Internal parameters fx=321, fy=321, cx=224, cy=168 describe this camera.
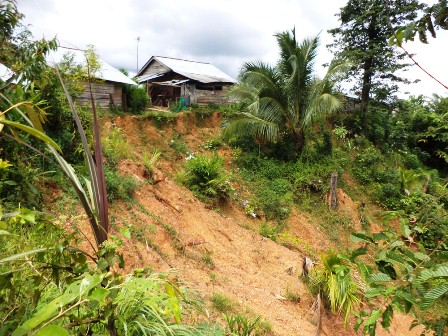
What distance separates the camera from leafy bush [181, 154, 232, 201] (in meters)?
7.73

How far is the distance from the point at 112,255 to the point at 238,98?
10.2 metres

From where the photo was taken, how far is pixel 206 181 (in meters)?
7.87

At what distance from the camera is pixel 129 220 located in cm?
490

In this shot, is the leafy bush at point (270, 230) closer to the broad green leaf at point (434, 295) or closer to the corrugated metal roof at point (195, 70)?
the broad green leaf at point (434, 295)

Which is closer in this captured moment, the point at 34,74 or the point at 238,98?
the point at 34,74

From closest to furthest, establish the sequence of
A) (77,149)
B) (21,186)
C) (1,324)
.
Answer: (1,324), (21,186), (77,149)

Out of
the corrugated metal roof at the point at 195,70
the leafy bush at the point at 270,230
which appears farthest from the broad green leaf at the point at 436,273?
the corrugated metal roof at the point at 195,70

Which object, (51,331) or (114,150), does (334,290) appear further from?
(51,331)

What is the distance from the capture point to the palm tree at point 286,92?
32.7 ft

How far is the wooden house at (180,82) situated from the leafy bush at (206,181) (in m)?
7.01

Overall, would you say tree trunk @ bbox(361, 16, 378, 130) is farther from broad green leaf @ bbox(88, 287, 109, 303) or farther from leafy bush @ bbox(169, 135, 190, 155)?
broad green leaf @ bbox(88, 287, 109, 303)

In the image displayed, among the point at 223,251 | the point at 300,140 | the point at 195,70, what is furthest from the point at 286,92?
the point at 195,70

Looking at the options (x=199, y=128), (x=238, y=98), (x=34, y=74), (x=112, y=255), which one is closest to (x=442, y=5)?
(x=112, y=255)

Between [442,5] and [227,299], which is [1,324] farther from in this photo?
[227,299]
